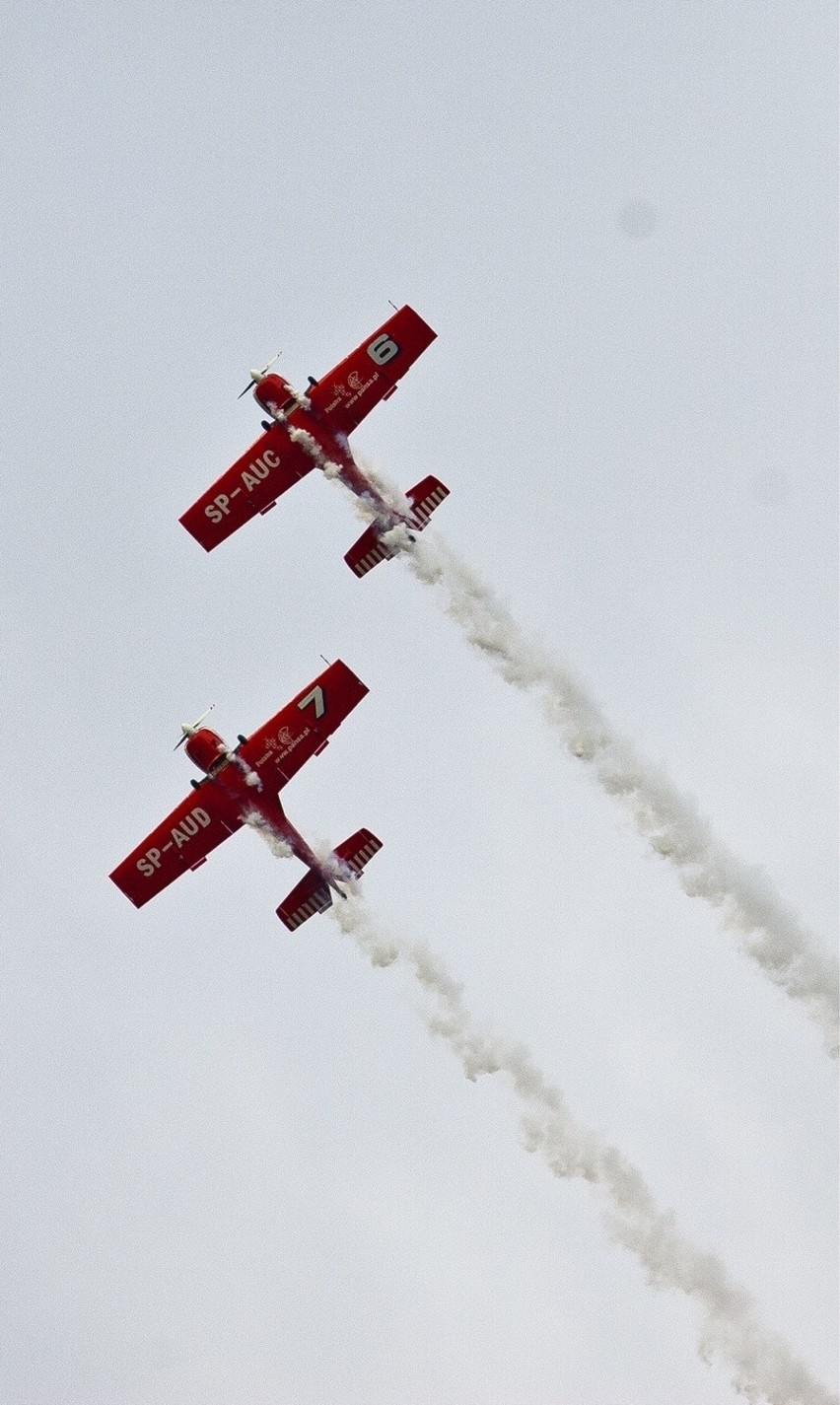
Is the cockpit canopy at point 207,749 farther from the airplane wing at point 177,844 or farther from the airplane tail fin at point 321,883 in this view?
the airplane tail fin at point 321,883

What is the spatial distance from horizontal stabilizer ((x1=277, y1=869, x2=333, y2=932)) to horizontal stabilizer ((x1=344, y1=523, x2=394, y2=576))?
30.2ft

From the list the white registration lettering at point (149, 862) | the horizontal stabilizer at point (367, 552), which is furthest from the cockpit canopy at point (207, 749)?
the horizontal stabilizer at point (367, 552)

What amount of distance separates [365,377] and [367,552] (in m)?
5.15

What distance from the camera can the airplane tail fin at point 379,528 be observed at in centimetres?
9094

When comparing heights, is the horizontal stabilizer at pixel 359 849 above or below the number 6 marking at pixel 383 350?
below

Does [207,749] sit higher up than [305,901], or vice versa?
[207,749]

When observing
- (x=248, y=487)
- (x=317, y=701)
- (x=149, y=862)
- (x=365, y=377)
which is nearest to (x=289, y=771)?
(x=317, y=701)

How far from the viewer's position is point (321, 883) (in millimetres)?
88688

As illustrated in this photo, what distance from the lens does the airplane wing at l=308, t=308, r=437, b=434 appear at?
90.8 meters

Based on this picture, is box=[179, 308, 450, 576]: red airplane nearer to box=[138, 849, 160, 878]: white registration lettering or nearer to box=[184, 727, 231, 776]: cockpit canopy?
box=[184, 727, 231, 776]: cockpit canopy

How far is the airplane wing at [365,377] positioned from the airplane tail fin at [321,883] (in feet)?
40.3

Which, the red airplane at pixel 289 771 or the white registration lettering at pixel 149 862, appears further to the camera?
the white registration lettering at pixel 149 862

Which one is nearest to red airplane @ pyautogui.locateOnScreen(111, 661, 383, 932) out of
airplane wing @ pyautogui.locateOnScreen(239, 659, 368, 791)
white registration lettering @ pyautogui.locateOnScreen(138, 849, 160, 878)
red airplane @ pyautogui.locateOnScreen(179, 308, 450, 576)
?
airplane wing @ pyautogui.locateOnScreen(239, 659, 368, 791)

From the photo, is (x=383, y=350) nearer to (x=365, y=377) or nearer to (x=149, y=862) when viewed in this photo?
(x=365, y=377)
